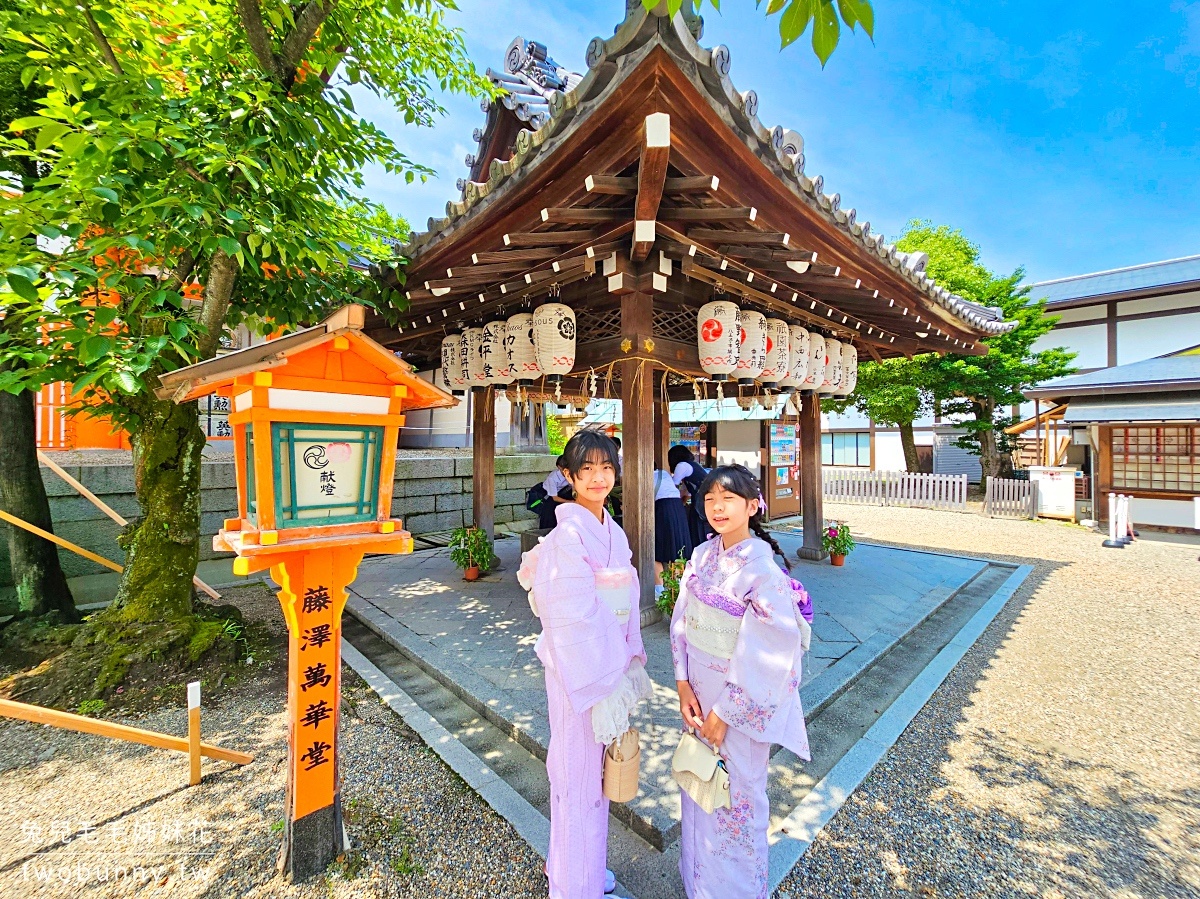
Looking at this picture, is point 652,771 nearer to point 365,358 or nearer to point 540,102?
point 365,358

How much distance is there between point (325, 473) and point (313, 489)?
9cm

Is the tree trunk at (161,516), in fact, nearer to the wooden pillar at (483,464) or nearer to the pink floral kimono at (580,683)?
the wooden pillar at (483,464)

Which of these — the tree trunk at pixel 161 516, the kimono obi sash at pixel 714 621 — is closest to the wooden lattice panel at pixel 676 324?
the kimono obi sash at pixel 714 621

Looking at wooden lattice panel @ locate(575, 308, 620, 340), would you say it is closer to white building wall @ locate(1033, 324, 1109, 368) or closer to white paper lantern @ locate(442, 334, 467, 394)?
white paper lantern @ locate(442, 334, 467, 394)

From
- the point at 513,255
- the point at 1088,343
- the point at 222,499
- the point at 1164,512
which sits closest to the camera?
the point at 513,255

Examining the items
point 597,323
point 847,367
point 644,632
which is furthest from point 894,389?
point 644,632

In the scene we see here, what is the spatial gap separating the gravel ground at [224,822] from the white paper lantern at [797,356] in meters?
5.13

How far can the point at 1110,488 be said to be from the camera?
1241cm

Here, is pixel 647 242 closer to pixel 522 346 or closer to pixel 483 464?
pixel 522 346

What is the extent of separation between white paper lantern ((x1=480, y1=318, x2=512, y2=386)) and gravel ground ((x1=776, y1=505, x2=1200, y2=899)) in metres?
4.64

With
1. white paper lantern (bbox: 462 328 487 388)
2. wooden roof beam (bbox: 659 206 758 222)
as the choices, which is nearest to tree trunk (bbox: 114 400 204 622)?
white paper lantern (bbox: 462 328 487 388)

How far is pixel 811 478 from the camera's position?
7527 mm

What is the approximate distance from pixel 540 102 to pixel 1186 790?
1011cm

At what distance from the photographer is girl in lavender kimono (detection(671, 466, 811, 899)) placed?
1.86m
